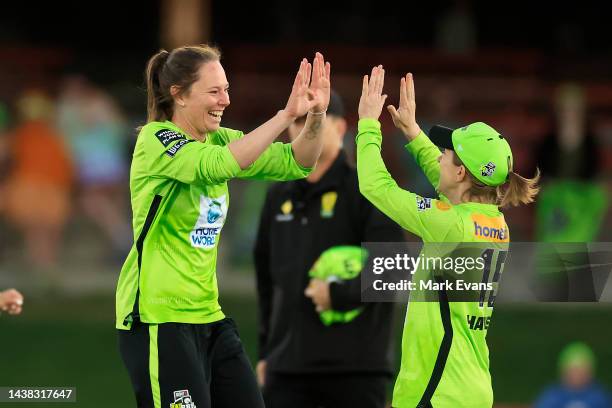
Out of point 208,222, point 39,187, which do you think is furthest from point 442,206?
point 39,187

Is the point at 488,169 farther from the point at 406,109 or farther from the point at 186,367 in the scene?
the point at 186,367

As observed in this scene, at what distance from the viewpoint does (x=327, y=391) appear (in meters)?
5.95

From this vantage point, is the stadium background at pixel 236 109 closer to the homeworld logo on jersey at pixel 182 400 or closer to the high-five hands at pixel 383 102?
the homeworld logo on jersey at pixel 182 400

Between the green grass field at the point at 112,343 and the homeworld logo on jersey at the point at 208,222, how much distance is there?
3.73 metres

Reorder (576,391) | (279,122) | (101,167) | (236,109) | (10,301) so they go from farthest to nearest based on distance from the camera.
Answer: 1. (236,109)
2. (101,167)
3. (576,391)
4. (10,301)
5. (279,122)

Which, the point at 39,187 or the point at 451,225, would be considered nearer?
the point at 451,225

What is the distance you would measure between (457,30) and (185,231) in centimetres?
1353

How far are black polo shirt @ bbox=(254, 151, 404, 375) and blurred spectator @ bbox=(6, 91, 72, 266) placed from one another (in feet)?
23.5

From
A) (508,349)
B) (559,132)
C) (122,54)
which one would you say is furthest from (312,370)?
(122,54)

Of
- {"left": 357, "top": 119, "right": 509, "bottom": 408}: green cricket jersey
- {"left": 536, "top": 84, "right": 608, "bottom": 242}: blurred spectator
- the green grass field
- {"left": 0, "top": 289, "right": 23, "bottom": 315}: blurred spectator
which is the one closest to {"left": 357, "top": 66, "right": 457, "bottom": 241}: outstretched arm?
{"left": 357, "top": 119, "right": 509, "bottom": 408}: green cricket jersey

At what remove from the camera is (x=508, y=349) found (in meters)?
10.9

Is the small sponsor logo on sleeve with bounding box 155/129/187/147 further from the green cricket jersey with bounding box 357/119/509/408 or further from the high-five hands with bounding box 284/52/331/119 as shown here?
the green cricket jersey with bounding box 357/119/509/408

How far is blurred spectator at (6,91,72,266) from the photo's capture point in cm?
1305

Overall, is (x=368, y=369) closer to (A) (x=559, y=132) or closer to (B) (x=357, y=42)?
(A) (x=559, y=132)
